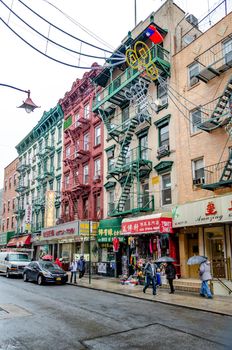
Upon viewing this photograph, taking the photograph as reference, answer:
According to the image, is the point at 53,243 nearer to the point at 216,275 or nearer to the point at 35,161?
the point at 35,161

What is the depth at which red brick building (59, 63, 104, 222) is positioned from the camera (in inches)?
1093

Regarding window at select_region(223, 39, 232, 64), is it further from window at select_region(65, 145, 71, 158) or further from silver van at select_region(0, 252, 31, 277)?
silver van at select_region(0, 252, 31, 277)

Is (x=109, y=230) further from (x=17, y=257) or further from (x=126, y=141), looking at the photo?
(x=17, y=257)

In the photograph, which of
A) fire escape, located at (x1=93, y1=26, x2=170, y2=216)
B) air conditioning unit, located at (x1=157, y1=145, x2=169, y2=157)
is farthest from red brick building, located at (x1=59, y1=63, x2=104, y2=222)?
air conditioning unit, located at (x1=157, y1=145, x2=169, y2=157)

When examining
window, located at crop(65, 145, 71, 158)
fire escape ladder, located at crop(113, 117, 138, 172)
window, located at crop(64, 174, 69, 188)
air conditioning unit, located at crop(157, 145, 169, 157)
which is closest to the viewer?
air conditioning unit, located at crop(157, 145, 169, 157)

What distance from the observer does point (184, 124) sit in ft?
64.4

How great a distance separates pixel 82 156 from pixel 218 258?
1654cm

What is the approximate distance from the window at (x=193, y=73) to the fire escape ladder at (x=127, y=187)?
20.5 feet

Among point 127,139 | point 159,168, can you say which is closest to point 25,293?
point 159,168

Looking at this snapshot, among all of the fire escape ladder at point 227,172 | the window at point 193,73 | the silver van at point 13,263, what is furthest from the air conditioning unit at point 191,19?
the silver van at point 13,263

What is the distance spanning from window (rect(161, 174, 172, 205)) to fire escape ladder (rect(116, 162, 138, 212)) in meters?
2.19

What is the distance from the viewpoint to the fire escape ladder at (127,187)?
856 inches

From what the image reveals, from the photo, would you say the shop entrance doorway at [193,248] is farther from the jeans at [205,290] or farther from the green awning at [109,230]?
the green awning at [109,230]

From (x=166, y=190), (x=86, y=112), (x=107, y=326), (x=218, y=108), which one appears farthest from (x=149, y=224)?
(x=86, y=112)
